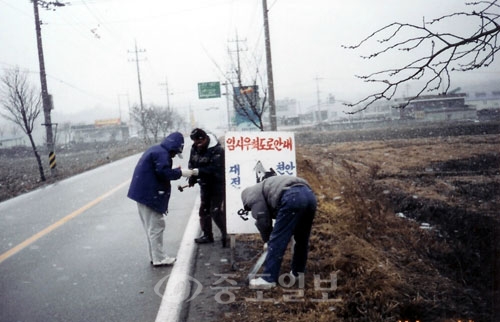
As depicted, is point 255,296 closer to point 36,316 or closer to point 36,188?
point 36,316

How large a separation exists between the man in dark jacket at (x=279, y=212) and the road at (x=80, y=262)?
4.29 ft

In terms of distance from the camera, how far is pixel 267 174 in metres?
4.62

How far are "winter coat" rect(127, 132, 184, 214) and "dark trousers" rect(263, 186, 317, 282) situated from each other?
5.53 feet

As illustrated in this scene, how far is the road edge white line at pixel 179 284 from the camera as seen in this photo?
352 cm

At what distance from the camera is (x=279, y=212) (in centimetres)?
371

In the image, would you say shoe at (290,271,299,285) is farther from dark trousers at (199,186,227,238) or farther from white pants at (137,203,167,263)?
white pants at (137,203,167,263)

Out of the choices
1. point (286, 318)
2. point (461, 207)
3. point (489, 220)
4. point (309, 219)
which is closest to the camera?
point (286, 318)

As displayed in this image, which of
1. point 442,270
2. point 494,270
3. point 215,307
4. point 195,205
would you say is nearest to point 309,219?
point 215,307

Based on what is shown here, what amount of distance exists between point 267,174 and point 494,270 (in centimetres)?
375

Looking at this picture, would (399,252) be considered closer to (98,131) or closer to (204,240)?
(204,240)

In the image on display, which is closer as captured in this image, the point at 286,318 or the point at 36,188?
the point at 286,318

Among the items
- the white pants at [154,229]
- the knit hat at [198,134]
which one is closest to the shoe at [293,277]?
the white pants at [154,229]

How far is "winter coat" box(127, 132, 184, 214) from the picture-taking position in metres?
4.70

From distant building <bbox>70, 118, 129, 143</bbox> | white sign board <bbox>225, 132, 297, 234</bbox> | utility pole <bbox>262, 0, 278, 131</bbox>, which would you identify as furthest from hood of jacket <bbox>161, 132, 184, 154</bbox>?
distant building <bbox>70, 118, 129, 143</bbox>
